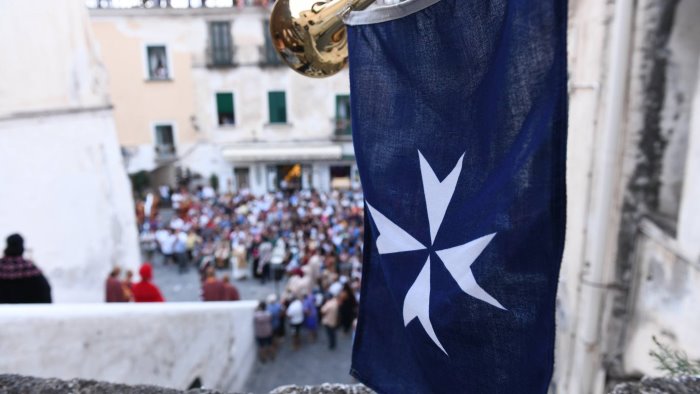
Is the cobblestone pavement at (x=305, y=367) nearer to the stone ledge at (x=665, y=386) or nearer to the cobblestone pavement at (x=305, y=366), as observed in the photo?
the cobblestone pavement at (x=305, y=366)

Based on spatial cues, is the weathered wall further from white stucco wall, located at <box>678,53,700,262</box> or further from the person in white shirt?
the person in white shirt

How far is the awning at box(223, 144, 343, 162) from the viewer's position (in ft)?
71.9

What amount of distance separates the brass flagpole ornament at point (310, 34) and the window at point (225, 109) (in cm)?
1971

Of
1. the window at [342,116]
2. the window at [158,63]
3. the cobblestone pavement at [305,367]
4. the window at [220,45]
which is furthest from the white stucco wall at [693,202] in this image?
the window at [158,63]

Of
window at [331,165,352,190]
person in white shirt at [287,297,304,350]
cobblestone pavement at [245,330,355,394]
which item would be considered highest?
window at [331,165,352,190]

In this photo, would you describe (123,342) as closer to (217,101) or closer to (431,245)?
(431,245)

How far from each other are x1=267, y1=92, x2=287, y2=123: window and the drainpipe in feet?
56.4

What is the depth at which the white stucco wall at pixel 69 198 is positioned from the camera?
823 centimetres

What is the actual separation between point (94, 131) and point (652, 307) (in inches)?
386

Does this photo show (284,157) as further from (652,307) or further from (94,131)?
(652,307)

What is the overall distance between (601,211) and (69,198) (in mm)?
8673

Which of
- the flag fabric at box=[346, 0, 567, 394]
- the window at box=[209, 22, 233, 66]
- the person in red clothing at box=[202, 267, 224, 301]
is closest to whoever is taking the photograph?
the flag fabric at box=[346, 0, 567, 394]

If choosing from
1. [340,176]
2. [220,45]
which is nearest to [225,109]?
[220,45]

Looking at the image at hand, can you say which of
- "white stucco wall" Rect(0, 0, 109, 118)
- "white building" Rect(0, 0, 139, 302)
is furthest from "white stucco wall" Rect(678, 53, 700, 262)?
"white stucco wall" Rect(0, 0, 109, 118)
